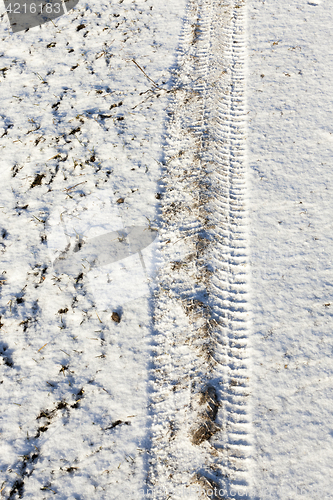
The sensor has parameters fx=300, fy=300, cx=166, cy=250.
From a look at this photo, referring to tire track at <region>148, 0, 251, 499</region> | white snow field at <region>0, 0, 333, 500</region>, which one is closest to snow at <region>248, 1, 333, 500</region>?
white snow field at <region>0, 0, 333, 500</region>

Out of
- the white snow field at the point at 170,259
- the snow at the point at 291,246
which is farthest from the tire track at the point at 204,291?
the snow at the point at 291,246

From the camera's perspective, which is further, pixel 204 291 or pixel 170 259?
pixel 170 259

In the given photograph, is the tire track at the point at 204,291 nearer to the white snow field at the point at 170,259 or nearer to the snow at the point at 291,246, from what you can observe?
the white snow field at the point at 170,259

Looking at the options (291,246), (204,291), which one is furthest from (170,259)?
(291,246)

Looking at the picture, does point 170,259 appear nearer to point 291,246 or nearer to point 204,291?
point 204,291

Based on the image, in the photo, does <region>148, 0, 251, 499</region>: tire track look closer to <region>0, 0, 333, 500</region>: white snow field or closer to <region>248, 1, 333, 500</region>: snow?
<region>0, 0, 333, 500</region>: white snow field
